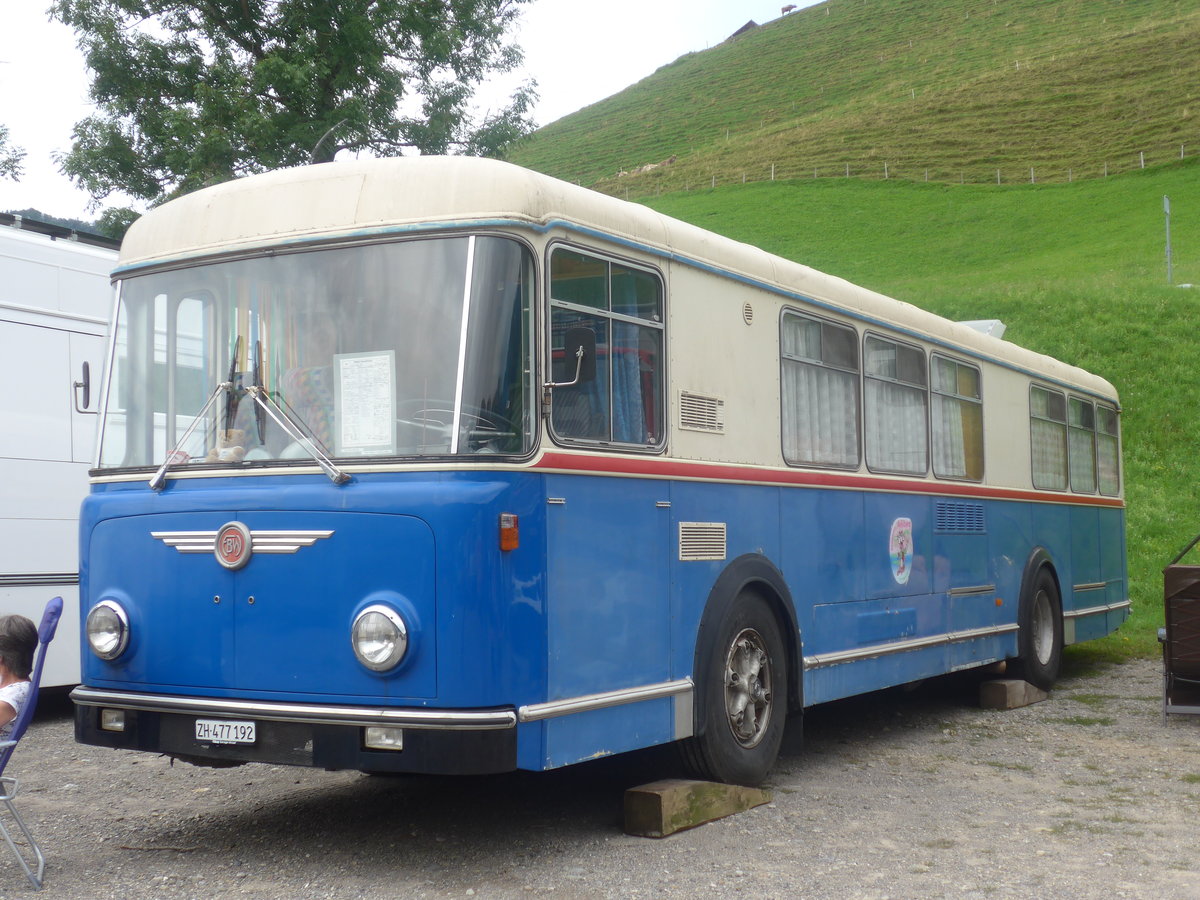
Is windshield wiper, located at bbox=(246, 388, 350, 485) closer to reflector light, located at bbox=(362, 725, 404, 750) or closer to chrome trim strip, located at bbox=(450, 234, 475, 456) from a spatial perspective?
chrome trim strip, located at bbox=(450, 234, 475, 456)

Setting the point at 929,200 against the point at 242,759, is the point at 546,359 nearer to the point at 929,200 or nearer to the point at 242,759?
the point at 242,759

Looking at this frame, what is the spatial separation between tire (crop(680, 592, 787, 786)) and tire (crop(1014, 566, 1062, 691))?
15.4 ft

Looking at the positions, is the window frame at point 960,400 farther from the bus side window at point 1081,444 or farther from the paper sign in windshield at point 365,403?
the paper sign in windshield at point 365,403

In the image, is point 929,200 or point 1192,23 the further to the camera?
point 1192,23

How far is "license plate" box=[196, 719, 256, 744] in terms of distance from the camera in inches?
224

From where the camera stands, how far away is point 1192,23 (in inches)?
2680

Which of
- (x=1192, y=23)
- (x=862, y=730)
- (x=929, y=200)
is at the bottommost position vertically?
(x=862, y=730)

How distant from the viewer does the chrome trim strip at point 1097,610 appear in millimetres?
12835

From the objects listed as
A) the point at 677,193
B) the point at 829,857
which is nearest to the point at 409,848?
the point at 829,857

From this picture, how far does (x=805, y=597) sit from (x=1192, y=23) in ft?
230

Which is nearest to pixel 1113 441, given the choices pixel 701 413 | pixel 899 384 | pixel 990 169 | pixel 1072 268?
pixel 899 384

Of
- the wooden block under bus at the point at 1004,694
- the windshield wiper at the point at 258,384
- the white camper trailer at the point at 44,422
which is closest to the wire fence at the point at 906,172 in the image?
the wooden block under bus at the point at 1004,694

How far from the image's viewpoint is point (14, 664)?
583 cm

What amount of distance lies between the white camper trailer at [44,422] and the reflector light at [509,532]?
4877 millimetres
